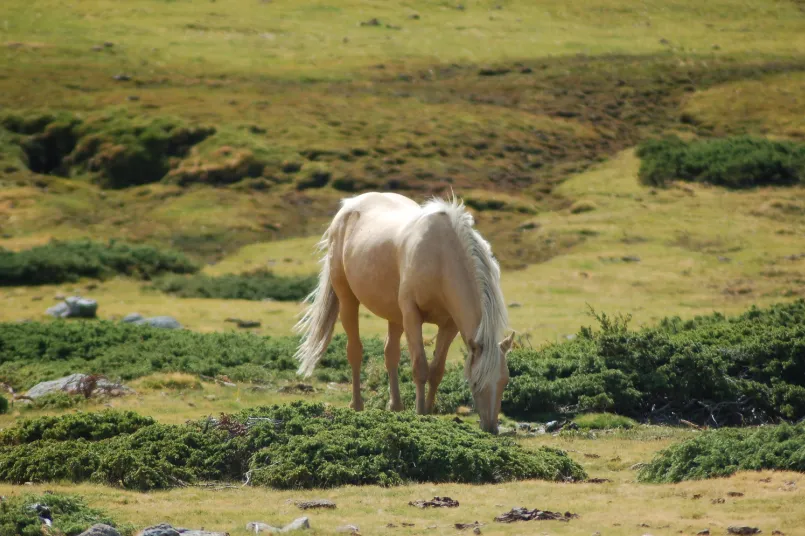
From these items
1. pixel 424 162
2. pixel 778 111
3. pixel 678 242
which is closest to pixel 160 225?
pixel 424 162

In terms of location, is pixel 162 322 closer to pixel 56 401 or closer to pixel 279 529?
pixel 56 401

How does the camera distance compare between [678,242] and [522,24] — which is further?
[522,24]

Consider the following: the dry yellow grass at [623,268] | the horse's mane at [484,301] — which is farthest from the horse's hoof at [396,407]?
the dry yellow grass at [623,268]

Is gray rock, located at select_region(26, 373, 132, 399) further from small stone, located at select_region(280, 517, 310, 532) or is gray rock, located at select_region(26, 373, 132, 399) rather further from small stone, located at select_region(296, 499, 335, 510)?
small stone, located at select_region(280, 517, 310, 532)

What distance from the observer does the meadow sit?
11.4m

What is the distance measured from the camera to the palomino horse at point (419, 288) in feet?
43.2

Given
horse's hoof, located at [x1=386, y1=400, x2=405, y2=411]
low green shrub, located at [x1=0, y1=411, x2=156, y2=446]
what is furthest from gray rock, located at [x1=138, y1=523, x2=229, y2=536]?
horse's hoof, located at [x1=386, y1=400, x2=405, y2=411]

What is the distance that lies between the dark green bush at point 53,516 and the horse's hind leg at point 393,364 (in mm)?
5815

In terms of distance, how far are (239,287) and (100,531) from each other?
2386cm

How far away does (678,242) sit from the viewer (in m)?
38.4

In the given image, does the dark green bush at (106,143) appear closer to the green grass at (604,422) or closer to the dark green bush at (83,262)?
the dark green bush at (83,262)

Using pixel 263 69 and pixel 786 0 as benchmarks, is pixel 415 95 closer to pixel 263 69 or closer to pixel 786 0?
pixel 263 69

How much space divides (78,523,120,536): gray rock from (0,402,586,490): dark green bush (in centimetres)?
233

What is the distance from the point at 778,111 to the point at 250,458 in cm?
5489
